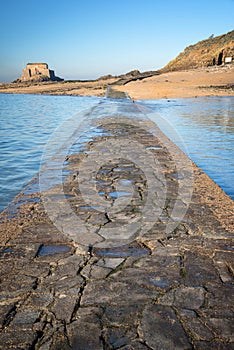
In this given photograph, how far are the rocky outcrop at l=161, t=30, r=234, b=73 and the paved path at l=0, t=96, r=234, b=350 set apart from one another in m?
43.0

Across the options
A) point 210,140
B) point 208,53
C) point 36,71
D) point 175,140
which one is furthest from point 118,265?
point 36,71

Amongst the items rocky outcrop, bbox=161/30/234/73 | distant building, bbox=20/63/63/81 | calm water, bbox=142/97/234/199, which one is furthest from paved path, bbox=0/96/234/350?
distant building, bbox=20/63/63/81

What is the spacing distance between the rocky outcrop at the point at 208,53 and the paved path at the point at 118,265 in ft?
141

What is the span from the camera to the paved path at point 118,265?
1986 millimetres

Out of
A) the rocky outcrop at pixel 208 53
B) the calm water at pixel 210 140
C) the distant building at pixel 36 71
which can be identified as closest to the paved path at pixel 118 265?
the calm water at pixel 210 140

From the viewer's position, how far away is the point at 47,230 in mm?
3410

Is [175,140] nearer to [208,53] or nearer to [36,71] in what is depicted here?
[208,53]

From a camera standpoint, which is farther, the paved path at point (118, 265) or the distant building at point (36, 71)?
the distant building at point (36, 71)

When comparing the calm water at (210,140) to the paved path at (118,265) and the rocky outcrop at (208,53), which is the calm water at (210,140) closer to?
the paved path at (118,265)

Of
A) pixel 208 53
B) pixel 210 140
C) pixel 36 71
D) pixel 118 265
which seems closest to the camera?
pixel 118 265

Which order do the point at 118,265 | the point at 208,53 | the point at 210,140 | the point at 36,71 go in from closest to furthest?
the point at 118,265 < the point at 210,140 < the point at 208,53 < the point at 36,71

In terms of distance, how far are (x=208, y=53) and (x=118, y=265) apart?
189 feet

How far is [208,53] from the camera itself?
54125 mm

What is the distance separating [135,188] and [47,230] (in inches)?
65.9
